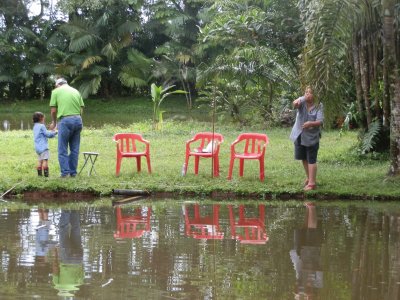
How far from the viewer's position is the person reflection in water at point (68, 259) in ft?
18.9

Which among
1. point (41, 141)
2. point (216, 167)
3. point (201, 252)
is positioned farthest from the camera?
point (216, 167)

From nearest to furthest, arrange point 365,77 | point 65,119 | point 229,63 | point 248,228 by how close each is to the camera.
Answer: point 248,228
point 65,119
point 365,77
point 229,63

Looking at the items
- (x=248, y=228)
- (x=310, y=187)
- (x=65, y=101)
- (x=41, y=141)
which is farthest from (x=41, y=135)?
(x=248, y=228)

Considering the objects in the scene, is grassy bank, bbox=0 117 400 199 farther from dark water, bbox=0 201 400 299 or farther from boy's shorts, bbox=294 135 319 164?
dark water, bbox=0 201 400 299

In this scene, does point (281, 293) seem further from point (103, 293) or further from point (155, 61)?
point (155, 61)

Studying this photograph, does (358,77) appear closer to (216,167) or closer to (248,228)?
(216,167)

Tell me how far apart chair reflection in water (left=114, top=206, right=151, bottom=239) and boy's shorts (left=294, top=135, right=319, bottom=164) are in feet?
8.48

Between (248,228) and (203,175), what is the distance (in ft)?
11.0

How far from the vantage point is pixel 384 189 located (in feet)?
34.3

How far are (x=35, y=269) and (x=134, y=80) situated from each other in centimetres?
3125

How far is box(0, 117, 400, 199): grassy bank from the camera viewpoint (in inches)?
413

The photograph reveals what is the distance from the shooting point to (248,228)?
27.3ft

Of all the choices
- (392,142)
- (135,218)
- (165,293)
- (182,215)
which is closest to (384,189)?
(392,142)

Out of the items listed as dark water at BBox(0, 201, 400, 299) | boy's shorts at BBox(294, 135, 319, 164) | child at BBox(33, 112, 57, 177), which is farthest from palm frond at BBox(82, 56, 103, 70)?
dark water at BBox(0, 201, 400, 299)
